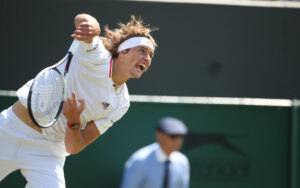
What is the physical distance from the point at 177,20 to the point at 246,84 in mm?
1007

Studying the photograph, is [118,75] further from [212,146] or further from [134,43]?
[212,146]

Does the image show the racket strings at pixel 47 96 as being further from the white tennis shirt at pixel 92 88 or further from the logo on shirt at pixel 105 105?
the logo on shirt at pixel 105 105

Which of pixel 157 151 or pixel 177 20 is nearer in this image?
pixel 157 151

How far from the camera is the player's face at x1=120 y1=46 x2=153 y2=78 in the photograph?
3957 mm

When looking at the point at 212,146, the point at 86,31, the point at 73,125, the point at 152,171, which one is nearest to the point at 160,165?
the point at 152,171

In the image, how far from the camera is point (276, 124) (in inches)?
231

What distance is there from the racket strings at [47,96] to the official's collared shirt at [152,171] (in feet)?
1.96

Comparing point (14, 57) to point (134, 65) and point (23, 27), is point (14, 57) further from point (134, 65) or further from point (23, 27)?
point (134, 65)

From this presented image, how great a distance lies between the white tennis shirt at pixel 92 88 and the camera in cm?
369

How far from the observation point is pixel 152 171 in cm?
341

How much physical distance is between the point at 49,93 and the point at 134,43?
74 cm

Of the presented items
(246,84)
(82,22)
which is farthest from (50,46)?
(82,22)

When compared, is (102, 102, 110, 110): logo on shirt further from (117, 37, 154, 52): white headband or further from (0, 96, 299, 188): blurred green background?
(0, 96, 299, 188): blurred green background

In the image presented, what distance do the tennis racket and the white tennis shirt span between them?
0.09m
